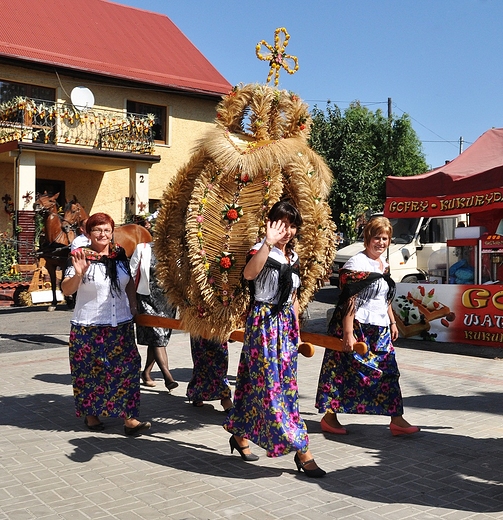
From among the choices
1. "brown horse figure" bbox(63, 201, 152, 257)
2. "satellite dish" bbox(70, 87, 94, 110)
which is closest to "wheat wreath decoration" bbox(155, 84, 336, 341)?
"brown horse figure" bbox(63, 201, 152, 257)

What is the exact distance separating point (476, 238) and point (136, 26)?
18892 millimetres

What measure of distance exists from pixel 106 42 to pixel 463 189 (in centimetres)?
1690

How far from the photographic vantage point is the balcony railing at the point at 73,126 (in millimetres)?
19219

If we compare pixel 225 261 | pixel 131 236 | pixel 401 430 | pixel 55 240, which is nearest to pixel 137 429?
pixel 225 261

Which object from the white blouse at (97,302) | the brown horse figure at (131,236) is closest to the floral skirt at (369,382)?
the white blouse at (97,302)

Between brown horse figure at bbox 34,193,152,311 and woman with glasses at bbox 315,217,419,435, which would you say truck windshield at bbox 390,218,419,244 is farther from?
woman with glasses at bbox 315,217,419,435

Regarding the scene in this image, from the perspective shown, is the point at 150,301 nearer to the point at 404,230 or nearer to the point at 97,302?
the point at 97,302

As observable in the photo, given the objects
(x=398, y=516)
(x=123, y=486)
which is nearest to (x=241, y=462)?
(x=123, y=486)

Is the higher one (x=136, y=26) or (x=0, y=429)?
(x=136, y=26)

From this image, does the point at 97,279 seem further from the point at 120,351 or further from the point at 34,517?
the point at 34,517

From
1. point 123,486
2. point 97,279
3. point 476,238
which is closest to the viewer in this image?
point 123,486

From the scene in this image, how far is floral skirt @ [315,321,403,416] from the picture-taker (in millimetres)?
5438

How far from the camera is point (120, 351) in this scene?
5602mm

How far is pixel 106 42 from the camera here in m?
23.8
